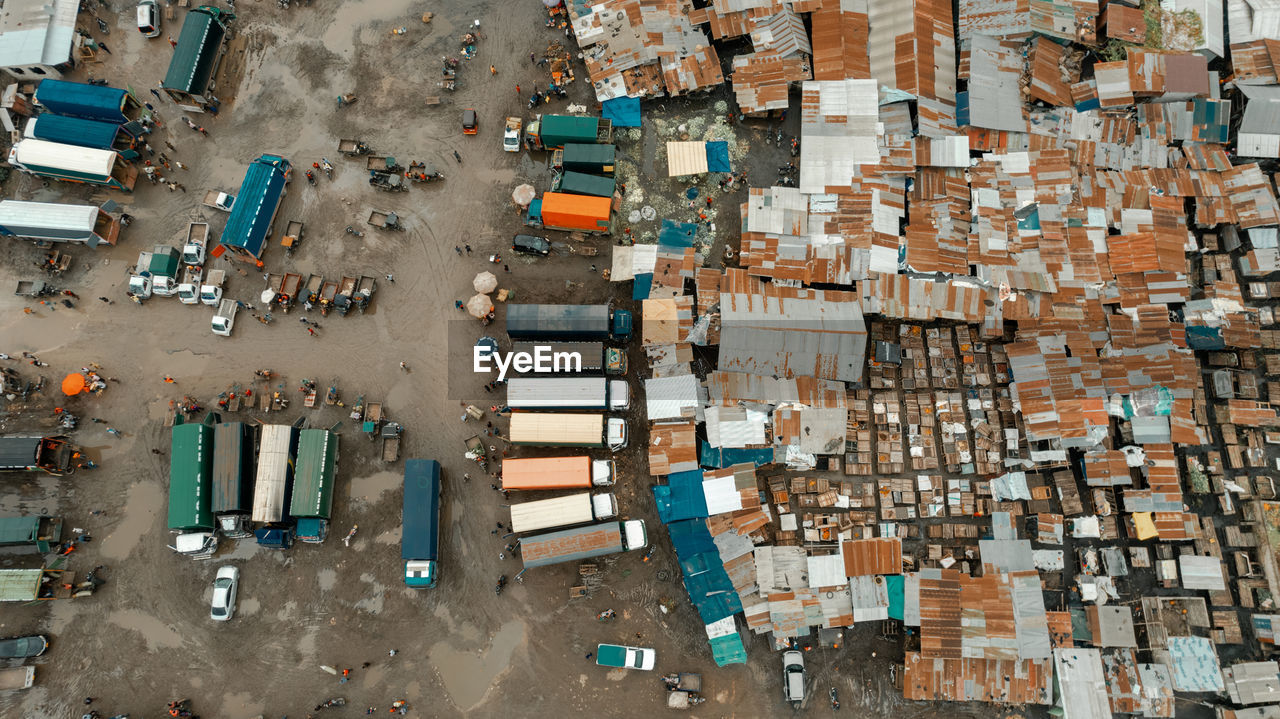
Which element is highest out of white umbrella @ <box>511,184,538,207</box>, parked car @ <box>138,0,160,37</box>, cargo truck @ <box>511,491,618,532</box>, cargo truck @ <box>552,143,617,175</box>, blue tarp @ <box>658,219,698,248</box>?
parked car @ <box>138,0,160,37</box>

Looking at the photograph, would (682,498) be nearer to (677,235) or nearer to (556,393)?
(556,393)

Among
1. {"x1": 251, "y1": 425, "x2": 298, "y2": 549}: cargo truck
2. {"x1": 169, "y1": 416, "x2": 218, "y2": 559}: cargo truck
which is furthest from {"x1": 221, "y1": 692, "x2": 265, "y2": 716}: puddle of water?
{"x1": 251, "y1": 425, "x2": 298, "y2": 549}: cargo truck

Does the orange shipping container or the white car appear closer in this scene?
the white car

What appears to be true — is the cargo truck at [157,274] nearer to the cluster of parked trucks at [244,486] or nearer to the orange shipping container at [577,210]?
the cluster of parked trucks at [244,486]

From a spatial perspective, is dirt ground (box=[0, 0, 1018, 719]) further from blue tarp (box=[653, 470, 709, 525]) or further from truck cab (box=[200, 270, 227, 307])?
blue tarp (box=[653, 470, 709, 525])

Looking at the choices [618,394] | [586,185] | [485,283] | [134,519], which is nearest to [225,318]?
[134,519]

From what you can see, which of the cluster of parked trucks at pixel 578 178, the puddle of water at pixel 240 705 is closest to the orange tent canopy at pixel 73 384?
the puddle of water at pixel 240 705

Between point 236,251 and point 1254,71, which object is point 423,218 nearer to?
point 236,251

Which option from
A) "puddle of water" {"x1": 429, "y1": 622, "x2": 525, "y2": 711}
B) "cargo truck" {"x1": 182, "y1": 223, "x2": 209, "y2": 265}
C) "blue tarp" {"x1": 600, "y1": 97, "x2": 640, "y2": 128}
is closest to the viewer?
"puddle of water" {"x1": 429, "y1": 622, "x2": 525, "y2": 711}
